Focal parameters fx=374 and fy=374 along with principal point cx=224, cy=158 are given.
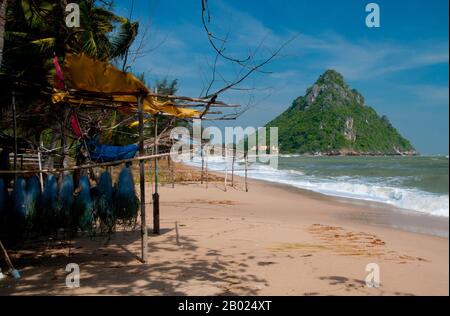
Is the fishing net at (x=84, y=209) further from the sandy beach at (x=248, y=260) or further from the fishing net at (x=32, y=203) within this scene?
the sandy beach at (x=248, y=260)

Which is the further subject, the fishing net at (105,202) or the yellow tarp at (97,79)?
the fishing net at (105,202)

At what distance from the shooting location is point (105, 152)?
5.57 metres

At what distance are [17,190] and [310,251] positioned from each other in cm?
390

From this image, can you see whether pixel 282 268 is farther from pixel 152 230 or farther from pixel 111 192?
pixel 152 230

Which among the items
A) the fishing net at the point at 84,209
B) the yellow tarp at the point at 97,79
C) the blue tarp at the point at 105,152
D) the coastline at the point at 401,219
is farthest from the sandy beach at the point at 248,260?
the yellow tarp at the point at 97,79

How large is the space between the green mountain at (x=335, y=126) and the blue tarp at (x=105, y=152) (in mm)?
81674

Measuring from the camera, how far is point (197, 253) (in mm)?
5219

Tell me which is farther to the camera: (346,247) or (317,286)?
(346,247)

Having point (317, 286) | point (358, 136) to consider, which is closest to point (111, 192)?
point (317, 286)

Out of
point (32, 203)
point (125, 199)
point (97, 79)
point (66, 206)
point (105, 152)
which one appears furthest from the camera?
point (105, 152)

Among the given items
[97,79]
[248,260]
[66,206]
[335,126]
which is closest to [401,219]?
[248,260]

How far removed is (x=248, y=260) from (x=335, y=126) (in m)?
91.5

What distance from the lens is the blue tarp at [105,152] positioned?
5.58m

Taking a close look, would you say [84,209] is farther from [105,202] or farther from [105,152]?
[105,152]
